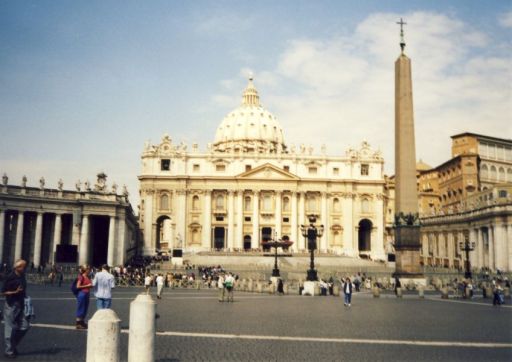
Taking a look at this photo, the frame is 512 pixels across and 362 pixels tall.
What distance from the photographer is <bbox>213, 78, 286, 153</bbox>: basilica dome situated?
106m

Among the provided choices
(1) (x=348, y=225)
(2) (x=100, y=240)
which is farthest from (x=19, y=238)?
(1) (x=348, y=225)

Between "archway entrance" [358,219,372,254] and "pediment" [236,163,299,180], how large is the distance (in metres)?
13.6

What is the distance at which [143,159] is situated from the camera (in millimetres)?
81875

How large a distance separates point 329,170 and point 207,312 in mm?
68393

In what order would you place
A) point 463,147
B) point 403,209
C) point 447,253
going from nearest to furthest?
point 403,209 → point 447,253 → point 463,147

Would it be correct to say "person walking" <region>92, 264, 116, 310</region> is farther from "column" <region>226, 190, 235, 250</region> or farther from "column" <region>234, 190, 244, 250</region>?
"column" <region>226, 190, 235, 250</region>

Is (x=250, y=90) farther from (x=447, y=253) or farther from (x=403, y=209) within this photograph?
(x=403, y=209)

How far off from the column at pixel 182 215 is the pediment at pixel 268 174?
8719 mm

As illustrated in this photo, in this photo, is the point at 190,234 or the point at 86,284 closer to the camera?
the point at 86,284

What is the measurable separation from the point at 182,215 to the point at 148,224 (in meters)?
5.02

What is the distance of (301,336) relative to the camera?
11.5 m

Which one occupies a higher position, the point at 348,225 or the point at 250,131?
the point at 250,131

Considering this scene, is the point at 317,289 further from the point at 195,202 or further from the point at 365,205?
the point at 365,205

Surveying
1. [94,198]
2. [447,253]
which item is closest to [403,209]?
[94,198]
